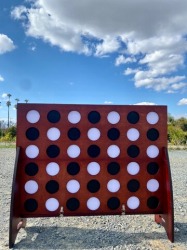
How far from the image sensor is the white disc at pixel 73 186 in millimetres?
3908

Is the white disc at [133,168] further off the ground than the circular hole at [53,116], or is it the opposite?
the circular hole at [53,116]

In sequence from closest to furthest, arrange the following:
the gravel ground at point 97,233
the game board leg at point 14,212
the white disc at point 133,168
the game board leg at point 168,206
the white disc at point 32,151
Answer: the game board leg at point 14,212, the gravel ground at point 97,233, the game board leg at point 168,206, the white disc at point 32,151, the white disc at point 133,168

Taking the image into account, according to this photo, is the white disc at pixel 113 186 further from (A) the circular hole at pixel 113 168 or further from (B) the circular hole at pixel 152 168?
(B) the circular hole at pixel 152 168

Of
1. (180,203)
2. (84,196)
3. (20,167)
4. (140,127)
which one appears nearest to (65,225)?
(84,196)

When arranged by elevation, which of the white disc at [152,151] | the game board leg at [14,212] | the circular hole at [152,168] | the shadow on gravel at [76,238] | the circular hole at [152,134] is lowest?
the shadow on gravel at [76,238]

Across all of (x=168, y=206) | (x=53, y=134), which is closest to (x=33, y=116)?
(x=53, y=134)

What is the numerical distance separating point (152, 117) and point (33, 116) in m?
1.55

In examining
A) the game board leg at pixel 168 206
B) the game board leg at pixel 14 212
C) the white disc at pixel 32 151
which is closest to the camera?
the game board leg at pixel 14 212

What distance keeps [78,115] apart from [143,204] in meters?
1.45

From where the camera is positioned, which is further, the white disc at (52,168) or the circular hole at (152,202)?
the circular hole at (152,202)

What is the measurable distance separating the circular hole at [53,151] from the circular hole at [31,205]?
625mm

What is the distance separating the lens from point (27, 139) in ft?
12.7

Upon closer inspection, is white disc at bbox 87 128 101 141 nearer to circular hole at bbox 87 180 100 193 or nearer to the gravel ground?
circular hole at bbox 87 180 100 193

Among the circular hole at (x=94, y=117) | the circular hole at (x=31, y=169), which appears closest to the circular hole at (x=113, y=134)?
the circular hole at (x=94, y=117)
